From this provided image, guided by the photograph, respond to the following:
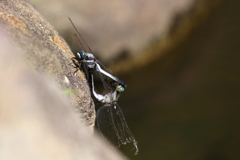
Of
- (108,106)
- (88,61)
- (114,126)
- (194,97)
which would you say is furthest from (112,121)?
(194,97)

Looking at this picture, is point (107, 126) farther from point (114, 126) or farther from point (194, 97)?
point (194, 97)

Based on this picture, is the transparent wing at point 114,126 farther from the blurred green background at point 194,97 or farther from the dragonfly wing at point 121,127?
the blurred green background at point 194,97

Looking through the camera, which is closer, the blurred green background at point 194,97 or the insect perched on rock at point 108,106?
the insect perched on rock at point 108,106

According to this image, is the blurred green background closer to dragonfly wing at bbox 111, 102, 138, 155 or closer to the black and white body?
dragonfly wing at bbox 111, 102, 138, 155

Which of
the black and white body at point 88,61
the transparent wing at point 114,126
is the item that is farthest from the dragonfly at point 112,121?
the black and white body at point 88,61

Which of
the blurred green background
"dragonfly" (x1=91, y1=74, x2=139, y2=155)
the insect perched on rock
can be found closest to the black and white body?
the insect perched on rock

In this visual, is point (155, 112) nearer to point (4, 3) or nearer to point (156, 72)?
point (156, 72)

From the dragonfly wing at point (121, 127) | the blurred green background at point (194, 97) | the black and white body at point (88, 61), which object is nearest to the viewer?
the black and white body at point (88, 61)

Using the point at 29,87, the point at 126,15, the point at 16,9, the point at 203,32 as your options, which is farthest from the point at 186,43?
the point at 29,87
